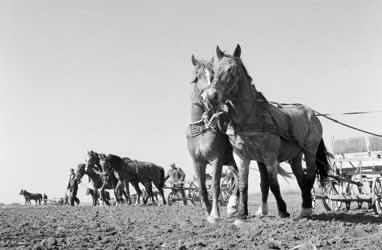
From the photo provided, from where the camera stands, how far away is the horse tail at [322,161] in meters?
11.3

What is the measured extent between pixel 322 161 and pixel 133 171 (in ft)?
50.3

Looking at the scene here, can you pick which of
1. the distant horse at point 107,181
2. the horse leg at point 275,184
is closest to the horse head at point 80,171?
the distant horse at point 107,181

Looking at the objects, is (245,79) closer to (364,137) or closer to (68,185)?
(364,137)

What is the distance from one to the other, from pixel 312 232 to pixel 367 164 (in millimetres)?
6400

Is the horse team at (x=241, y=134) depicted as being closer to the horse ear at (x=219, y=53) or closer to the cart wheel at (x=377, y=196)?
the horse ear at (x=219, y=53)

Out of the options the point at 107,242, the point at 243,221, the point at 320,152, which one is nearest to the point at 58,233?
the point at 107,242

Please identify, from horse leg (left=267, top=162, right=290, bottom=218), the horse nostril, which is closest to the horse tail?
horse leg (left=267, top=162, right=290, bottom=218)

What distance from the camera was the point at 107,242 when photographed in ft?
23.7

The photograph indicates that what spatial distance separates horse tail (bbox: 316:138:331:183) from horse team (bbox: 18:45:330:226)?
0.02 metres

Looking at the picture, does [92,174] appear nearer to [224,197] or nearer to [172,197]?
[172,197]

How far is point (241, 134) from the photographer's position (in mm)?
8531

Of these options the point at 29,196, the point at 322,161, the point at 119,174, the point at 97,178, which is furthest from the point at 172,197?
the point at 29,196

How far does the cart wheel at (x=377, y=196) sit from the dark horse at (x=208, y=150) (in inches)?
120

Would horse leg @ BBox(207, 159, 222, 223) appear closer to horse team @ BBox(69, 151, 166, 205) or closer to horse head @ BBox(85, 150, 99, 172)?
horse team @ BBox(69, 151, 166, 205)
